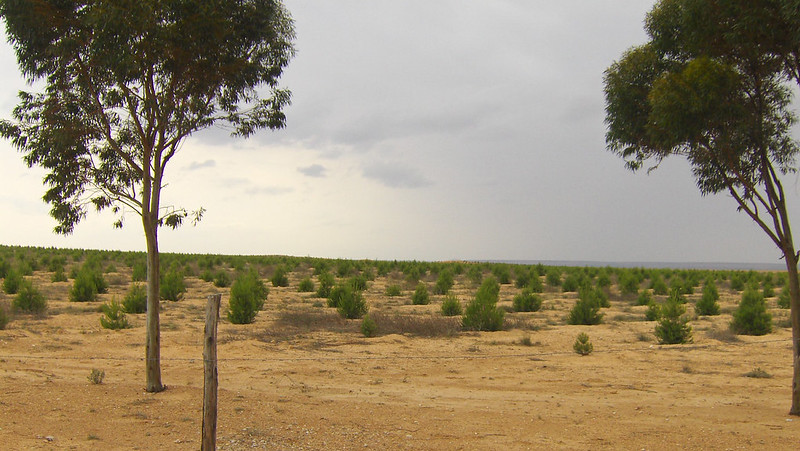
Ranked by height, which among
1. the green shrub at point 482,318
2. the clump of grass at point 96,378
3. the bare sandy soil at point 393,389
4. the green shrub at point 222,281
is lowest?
the bare sandy soil at point 393,389

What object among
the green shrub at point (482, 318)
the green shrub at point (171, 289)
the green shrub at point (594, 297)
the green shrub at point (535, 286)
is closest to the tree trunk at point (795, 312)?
the green shrub at point (482, 318)

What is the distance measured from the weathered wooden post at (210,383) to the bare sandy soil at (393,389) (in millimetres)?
1174

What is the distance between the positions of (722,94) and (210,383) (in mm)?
8210

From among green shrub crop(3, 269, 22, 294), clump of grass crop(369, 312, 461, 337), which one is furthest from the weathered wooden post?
green shrub crop(3, 269, 22, 294)

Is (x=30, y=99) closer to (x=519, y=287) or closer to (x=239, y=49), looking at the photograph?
(x=239, y=49)

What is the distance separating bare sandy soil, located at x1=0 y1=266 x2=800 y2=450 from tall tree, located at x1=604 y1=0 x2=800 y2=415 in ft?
8.32

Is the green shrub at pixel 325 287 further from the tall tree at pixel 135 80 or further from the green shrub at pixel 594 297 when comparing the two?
the tall tree at pixel 135 80

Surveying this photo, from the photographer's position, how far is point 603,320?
73.9 feet

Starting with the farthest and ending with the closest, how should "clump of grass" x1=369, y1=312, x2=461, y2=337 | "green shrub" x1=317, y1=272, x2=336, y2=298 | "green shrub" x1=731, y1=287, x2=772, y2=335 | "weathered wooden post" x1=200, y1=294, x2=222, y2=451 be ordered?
1. "green shrub" x1=317, y1=272, x2=336, y2=298
2. "clump of grass" x1=369, y1=312, x2=461, y2=337
3. "green shrub" x1=731, y1=287, x2=772, y2=335
4. "weathered wooden post" x1=200, y1=294, x2=222, y2=451

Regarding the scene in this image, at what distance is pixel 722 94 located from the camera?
9.16 m

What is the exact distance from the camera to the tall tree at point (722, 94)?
8734 mm

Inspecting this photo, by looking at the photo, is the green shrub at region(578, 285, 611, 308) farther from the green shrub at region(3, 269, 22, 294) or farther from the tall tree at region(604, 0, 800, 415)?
the green shrub at region(3, 269, 22, 294)

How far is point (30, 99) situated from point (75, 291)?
16126 mm

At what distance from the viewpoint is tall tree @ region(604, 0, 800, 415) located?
8.73 m
